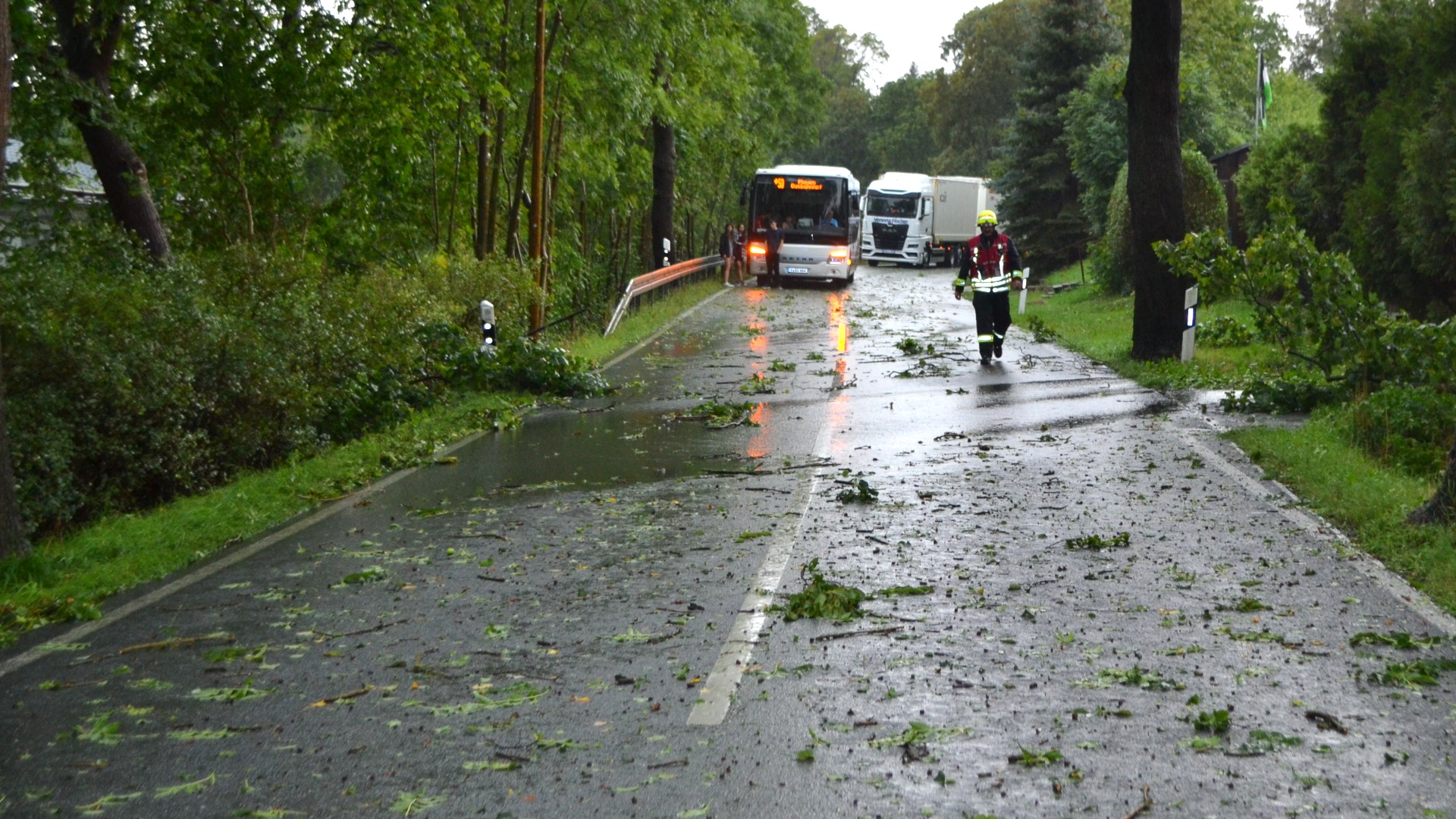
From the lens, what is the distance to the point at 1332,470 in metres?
10.9

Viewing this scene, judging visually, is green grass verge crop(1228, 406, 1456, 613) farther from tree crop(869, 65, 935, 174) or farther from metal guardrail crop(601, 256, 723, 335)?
tree crop(869, 65, 935, 174)

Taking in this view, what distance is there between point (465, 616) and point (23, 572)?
294 centimetres

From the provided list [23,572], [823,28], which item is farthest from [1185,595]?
[823,28]

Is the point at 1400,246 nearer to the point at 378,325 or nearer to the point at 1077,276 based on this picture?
the point at 378,325

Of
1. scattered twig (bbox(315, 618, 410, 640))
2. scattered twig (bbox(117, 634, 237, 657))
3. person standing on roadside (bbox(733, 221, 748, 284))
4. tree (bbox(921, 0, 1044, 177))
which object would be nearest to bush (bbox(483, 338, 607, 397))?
scattered twig (bbox(315, 618, 410, 640))

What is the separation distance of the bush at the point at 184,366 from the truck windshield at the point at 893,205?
150 feet

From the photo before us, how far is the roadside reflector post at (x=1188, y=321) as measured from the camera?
18938 millimetres

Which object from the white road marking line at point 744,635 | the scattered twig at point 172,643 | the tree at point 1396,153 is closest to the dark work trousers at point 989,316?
the tree at point 1396,153

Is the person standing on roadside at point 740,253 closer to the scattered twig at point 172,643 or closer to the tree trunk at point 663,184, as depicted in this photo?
the tree trunk at point 663,184

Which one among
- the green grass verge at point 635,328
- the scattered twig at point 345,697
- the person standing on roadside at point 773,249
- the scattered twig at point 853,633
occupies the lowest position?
the green grass verge at point 635,328

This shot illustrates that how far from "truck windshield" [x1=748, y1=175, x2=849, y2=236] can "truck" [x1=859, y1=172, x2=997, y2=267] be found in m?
17.1

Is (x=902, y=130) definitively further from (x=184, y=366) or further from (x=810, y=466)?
(x=184, y=366)

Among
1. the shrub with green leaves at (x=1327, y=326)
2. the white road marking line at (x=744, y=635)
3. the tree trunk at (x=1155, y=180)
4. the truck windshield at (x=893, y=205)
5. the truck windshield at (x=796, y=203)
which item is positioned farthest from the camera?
the truck windshield at (x=893, y=205)

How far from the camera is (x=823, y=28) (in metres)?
132
